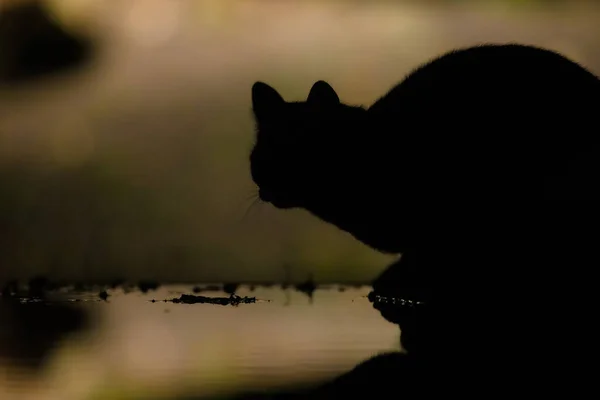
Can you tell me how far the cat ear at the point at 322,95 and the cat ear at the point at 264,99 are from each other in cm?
14

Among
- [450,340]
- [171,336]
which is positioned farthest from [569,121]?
[171,336]

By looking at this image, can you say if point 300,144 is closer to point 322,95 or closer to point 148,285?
point 322,95

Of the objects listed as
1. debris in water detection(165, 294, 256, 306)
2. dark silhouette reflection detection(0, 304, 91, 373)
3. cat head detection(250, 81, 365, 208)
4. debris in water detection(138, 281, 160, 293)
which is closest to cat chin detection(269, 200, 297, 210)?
cat head detection(250, 81, 365, 208)

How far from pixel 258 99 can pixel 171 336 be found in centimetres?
143

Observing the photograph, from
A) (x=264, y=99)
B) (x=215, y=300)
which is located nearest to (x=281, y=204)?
(x=264, y=99)

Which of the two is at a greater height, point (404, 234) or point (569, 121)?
point (569, 121)

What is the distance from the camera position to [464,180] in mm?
3516

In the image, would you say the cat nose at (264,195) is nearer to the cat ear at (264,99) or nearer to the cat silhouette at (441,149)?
the cat silhouette at (441,149)

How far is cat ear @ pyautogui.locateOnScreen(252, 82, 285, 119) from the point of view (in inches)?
153

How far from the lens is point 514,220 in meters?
3.29

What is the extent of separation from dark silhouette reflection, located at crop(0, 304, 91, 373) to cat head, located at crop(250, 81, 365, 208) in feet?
3.33

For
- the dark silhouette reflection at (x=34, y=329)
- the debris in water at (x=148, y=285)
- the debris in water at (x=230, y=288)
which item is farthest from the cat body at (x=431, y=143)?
the debris in water at (x=148, y=285)

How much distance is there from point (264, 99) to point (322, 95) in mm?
272

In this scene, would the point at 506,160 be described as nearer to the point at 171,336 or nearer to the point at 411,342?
the point at 411,342
